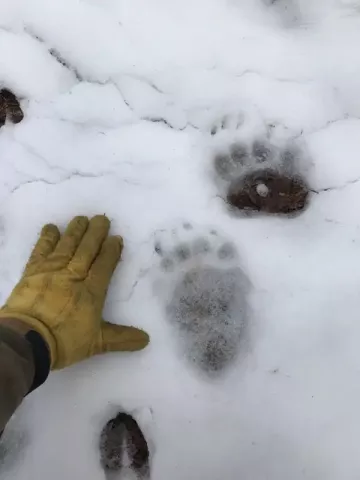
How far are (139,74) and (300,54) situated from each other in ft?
1.04

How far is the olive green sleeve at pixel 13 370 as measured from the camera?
92cm

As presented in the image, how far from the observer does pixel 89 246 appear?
1123 mm

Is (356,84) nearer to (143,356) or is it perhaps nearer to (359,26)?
(359,26)

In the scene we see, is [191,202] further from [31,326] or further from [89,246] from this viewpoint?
[31,326]

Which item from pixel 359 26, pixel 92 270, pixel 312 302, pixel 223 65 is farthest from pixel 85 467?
pixel 359 26

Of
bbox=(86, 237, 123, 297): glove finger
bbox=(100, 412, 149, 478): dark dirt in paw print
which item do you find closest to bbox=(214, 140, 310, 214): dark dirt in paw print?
bbox=(86, 237, 123, 297): glove finger

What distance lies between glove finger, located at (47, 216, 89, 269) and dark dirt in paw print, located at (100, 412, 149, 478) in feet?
1.02

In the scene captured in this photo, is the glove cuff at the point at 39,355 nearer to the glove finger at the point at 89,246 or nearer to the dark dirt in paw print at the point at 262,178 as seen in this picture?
the glove finger at the point at 89,246

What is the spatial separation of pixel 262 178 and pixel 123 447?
579 millimetres

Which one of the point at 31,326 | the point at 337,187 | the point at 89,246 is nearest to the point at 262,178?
the point at 337,187

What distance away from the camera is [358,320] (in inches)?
43.9

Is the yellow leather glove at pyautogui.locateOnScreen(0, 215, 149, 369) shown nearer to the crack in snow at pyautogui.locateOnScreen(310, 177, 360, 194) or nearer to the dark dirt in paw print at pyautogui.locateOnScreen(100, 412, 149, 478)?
the dark dirt in paw print at pyautogui.locateOnScreen(100, 412, 149, 478)

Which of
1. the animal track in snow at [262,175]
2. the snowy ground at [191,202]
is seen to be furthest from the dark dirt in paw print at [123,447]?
the animal track in snow at [262,175]

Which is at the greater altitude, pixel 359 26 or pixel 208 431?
pixel 359 26
